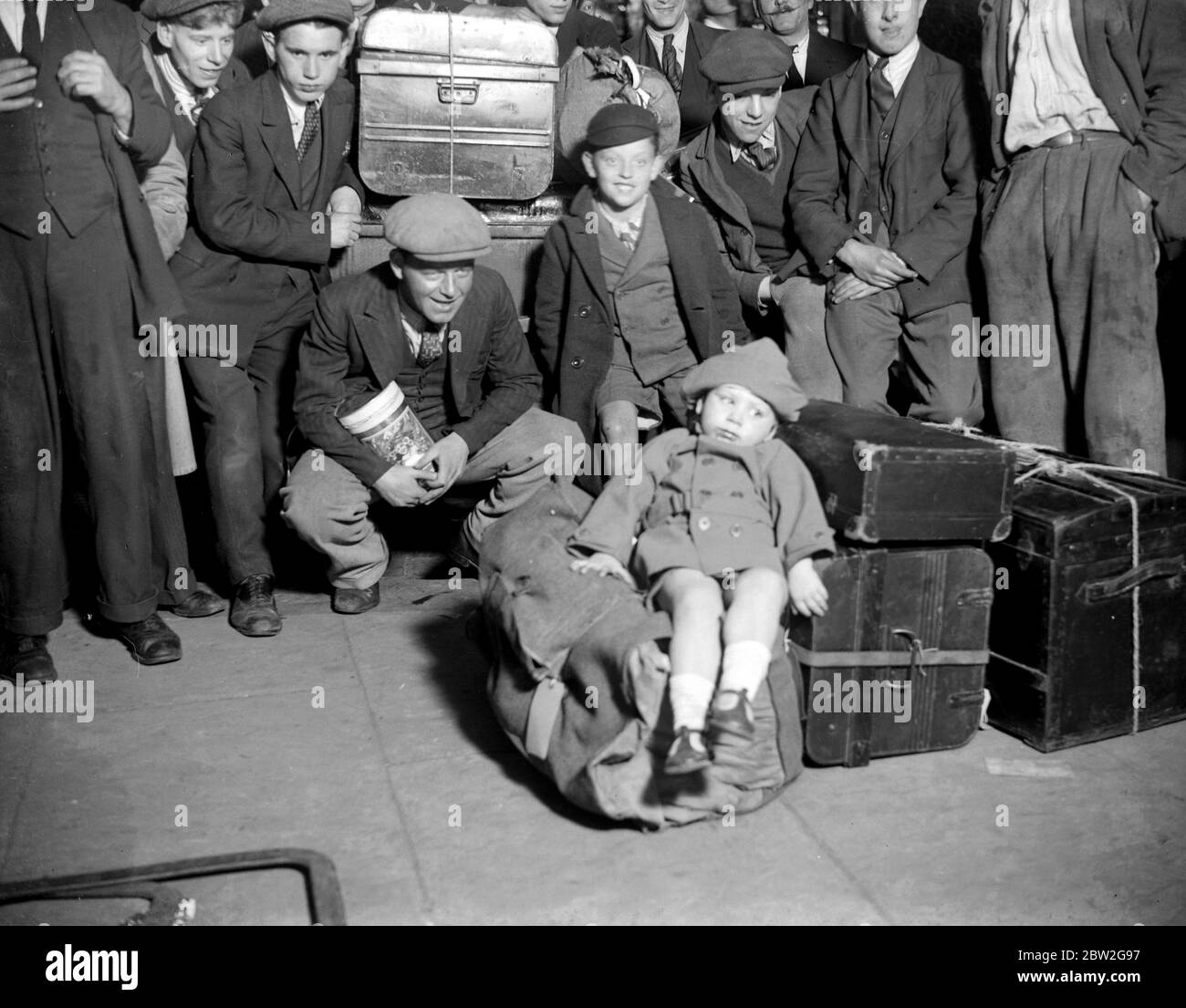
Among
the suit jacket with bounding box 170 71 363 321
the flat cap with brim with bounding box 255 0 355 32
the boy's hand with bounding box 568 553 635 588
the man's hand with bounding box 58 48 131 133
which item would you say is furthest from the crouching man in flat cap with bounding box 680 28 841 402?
the man's hand with bounding box 58 48 131 133

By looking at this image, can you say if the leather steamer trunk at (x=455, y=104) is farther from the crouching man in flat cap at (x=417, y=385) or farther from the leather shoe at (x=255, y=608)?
the leather shoe at (x=255, y=608)

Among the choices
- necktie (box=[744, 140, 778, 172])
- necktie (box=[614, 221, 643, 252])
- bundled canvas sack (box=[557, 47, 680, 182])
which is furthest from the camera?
necktie (box=[744, 140, 778, 172])

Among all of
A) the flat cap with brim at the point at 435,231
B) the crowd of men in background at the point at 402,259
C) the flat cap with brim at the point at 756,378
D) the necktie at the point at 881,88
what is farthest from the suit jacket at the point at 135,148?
the necktie at the point at 881,88

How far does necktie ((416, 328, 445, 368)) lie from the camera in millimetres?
4934

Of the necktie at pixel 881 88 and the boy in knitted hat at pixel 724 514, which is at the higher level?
the necktie at pixel 881 88

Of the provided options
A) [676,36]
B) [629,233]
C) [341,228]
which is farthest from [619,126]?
[676,36]

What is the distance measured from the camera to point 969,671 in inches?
162

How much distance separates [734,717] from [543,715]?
65 cm

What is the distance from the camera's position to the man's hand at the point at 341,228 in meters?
5.19

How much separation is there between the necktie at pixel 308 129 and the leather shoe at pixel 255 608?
5.42 feet

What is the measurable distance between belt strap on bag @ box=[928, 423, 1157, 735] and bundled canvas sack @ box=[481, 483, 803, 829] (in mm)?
1071

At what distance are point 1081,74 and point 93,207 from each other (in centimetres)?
363

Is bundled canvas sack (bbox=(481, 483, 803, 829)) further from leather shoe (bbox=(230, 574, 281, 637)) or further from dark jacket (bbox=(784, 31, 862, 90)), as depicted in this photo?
dark jacket (bbox=(784, 31, 862, 90))

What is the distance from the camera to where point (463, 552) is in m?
5.49
